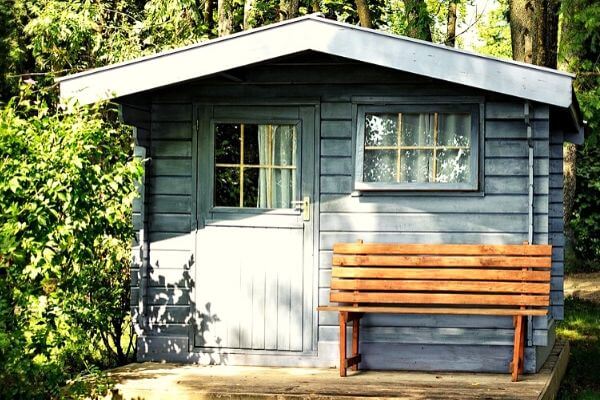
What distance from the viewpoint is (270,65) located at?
8938 millimetres

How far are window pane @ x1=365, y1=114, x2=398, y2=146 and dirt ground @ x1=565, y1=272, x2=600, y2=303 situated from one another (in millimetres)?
7701

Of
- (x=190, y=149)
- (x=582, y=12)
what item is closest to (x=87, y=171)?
(x=190, y=149)

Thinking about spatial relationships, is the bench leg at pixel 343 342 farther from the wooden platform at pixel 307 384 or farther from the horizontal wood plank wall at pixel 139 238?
the horizontal wood plank wall at pixel 139 238

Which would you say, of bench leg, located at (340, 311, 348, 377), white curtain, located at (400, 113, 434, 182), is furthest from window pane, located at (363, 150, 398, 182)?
bench leg, located at (340, 311, 348, 377)

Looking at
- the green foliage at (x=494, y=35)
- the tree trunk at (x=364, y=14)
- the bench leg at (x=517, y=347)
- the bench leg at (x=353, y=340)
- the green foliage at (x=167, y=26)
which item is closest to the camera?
the bench leg at (x=517, y=347)

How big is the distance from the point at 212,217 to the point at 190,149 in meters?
0.62

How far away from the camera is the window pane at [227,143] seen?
29.7ft

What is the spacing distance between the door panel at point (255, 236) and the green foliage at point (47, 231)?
1.14 m

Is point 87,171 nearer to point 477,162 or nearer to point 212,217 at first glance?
point 212,217

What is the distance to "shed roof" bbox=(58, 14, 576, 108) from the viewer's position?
8.08 m

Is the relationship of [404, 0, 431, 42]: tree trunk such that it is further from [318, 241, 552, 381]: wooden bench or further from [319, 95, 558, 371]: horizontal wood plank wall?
[318, 241, 552, 381]: wooden bench

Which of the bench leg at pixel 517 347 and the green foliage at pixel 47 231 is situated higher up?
the green foliage at pixel 47 231

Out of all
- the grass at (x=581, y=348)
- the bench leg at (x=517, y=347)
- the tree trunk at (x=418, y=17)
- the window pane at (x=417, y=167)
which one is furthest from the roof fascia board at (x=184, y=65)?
the tree trunk at (x=418, y=17)

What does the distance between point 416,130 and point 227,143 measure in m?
1.61
